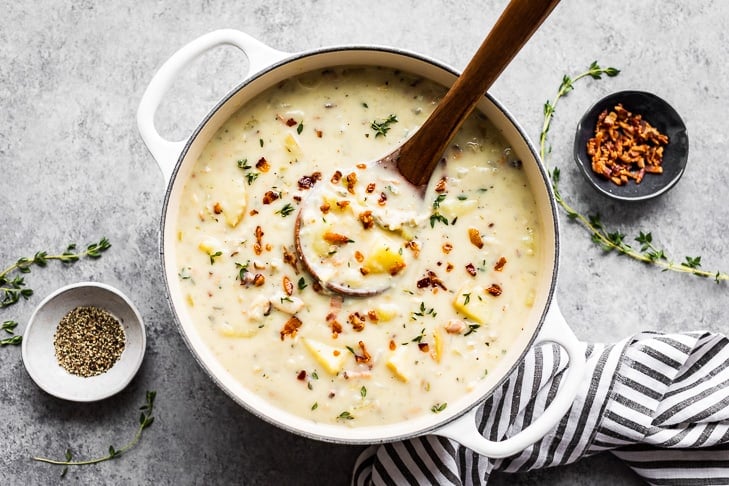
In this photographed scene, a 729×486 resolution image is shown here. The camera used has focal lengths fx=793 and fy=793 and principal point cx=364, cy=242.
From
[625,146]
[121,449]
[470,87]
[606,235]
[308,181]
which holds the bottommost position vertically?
[121,449]

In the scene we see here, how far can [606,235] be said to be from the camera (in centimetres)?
324

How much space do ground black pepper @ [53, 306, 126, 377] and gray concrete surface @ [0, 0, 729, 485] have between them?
0.44 ft

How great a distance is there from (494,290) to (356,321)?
0.50 m

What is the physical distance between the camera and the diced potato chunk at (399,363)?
108 inches

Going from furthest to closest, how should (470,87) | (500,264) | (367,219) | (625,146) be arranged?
(625,146) → (500,264) → (367,219) → (470,87)

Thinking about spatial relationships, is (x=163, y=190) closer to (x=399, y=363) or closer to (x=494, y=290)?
(x=399, y=363)

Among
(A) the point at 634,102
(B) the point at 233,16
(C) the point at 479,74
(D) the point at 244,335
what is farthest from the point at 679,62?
(D) the point at 244,335

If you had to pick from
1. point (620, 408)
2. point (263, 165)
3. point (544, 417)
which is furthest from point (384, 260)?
point (620, 408)

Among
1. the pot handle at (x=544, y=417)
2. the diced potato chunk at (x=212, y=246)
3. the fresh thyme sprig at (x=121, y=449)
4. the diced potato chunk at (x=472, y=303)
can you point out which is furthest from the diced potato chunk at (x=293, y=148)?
the fresh thyme sprig at (x=121, y=449)

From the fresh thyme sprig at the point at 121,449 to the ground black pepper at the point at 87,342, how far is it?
0.71 feet

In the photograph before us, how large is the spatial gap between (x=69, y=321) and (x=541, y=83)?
83.8 inches

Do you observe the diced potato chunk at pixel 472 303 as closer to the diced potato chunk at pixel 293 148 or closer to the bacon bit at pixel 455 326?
the bacon bit at pixel 455 326

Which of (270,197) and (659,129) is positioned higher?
(659,129)

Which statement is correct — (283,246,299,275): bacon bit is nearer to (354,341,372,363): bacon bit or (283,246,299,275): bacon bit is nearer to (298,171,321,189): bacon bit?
(298,171,321,189): bacon bit
